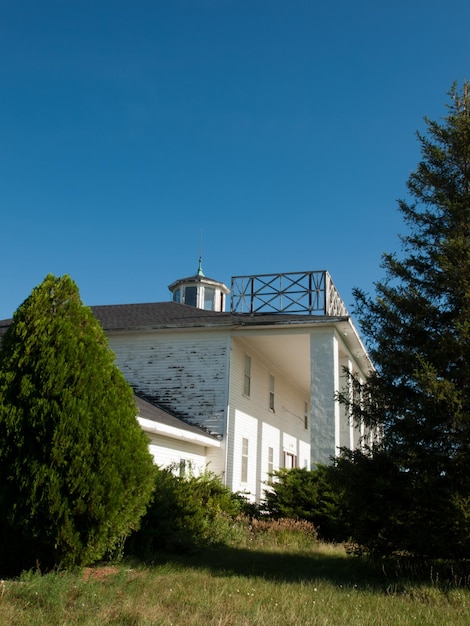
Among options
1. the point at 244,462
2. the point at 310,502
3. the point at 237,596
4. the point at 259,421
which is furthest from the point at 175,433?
the point at 237,596

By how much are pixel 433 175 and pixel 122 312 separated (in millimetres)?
14139

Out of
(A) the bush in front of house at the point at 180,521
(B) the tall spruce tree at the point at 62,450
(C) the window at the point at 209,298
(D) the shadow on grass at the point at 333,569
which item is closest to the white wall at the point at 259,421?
(A) the bush in front of house at the point at 180,521

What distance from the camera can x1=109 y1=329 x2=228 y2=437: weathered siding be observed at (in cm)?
1748

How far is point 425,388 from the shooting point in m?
8.05

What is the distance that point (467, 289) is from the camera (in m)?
8.57

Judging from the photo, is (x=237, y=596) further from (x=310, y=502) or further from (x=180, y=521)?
(x=310, y=502)

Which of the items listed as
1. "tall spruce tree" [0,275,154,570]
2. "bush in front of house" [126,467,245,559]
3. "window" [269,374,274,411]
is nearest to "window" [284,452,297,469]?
"window" [269,374,274,411]

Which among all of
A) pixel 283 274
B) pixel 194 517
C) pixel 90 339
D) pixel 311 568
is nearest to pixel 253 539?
pixel 194 517

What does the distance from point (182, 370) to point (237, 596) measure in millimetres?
11560

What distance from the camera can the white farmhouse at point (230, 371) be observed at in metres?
16.3

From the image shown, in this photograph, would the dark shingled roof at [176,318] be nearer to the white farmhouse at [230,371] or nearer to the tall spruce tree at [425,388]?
the white farmhouse at [230,371]

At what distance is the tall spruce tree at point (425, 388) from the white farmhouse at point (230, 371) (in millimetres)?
6931

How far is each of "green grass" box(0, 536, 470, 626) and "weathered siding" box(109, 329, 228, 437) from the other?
803 cm

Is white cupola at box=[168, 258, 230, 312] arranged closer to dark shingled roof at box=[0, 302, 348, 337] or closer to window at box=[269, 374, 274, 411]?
dark shingled roof at box=[0, 302, 348, 337]
